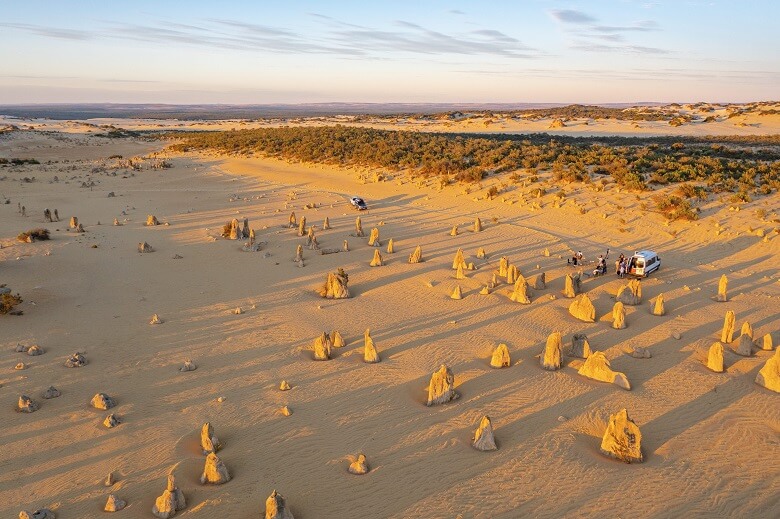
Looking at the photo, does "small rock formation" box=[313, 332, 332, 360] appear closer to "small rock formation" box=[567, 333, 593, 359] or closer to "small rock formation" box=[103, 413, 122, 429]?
"small rock formation" box=[103, 413, 122, 429]

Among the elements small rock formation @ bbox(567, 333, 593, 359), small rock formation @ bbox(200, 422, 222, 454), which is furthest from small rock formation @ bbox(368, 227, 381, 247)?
small rock formation @ bbox(200, 422, 222, 454)

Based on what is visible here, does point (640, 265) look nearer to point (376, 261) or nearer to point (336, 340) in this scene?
point (376, 261)

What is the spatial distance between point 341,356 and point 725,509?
8244 mm

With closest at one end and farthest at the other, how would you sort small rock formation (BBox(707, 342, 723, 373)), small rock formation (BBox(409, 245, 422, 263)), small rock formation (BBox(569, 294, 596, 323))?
small rock formation (BBox(707, 342, 723, 373)) → small rock formation (BBox(569, 294, 596, 323)) → small rock formation (BBox(409, 245, 422, 263))

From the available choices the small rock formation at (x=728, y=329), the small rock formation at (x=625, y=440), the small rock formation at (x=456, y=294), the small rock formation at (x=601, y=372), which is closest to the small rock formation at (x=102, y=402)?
the small rock formation at (x=625, y=440)

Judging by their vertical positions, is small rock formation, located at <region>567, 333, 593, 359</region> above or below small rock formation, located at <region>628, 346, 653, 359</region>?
above

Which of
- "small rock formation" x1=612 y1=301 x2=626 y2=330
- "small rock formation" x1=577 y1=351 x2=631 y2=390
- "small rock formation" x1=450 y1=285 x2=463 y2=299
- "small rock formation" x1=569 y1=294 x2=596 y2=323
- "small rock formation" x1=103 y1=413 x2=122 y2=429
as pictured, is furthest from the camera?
"small rock formation" x1=450 y1=285 x2=463 y2=299

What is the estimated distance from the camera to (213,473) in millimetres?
8734

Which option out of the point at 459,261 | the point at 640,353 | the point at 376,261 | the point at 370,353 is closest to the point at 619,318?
the point at 640,353

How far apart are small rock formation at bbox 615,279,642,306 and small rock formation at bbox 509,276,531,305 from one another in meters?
2.81

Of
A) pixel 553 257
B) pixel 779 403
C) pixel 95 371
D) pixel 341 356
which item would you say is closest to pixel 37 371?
pixel 95 371

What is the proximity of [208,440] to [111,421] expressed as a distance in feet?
7.12

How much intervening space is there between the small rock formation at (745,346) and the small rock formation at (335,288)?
10.9 metres

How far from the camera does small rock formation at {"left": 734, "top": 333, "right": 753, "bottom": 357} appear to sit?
13.4 meters
